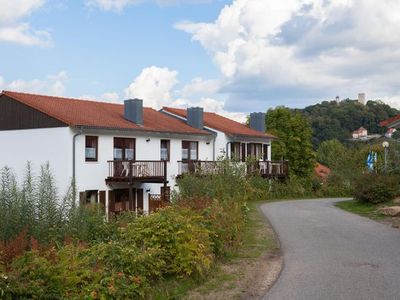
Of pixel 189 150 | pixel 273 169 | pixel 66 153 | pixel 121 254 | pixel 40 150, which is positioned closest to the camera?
pixel 121 254

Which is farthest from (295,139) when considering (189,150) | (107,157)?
(107,157)

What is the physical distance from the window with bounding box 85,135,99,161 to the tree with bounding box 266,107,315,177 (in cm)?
2981

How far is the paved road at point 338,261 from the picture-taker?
8.55 metres

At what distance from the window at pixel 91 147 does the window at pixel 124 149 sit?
5.33 ft

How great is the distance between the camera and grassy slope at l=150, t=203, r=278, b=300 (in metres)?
8.08

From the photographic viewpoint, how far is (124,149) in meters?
30.6

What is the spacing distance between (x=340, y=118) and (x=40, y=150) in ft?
243

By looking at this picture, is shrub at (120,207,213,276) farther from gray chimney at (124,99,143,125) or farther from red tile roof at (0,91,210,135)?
gray chimney at (124,99,143,125)

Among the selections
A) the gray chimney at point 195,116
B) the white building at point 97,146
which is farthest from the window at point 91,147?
the gray chimney at point 195,116

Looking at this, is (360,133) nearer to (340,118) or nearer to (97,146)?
(340,118)

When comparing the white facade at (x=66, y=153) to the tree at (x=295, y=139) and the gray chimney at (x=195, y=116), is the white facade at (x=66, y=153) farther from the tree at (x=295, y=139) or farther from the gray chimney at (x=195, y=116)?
the tree at (x=295, y=139)

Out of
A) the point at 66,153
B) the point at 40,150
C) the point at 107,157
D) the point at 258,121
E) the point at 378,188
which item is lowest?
the point at 378,188

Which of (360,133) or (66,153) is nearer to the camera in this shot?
(66,153)

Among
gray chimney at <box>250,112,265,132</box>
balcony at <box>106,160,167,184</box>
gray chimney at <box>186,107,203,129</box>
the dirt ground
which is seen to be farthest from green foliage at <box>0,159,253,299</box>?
gray chimney at <box>250,112,265,132</box>
